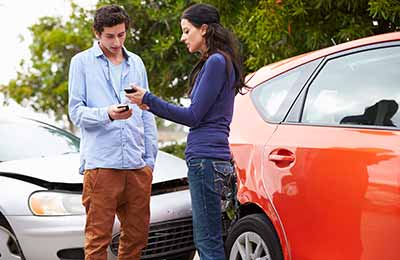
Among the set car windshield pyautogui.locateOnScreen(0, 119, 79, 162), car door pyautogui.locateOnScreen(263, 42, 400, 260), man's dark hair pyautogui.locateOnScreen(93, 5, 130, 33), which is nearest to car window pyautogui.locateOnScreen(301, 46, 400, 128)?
car door pyautogui.locateOnScreen(263, 42, 400, 260)

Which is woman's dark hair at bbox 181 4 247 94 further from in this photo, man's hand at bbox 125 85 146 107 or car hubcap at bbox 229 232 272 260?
car hubcap at bbox 229 232 272 260

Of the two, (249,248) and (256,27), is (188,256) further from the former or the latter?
(256,27)

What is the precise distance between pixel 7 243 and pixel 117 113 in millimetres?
1418

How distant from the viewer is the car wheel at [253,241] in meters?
3.55

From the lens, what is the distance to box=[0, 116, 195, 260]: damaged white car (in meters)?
4.28

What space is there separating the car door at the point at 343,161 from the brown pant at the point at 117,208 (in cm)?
86

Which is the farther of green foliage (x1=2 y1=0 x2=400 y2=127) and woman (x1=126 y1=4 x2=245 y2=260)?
green foliage (x1=2 y1=0 x2=400 y2=127)

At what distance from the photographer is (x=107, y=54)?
13.3 ft

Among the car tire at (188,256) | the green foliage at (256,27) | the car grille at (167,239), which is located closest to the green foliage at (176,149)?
the green foliage at (256,27)

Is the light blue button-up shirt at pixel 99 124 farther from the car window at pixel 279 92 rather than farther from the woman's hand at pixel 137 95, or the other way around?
the car window at pixel 279 92

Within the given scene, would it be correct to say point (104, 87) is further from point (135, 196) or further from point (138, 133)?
point (135, 196)

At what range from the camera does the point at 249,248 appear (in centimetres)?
373

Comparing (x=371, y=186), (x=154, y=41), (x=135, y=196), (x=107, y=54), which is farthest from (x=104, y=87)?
(x=154, y=41)

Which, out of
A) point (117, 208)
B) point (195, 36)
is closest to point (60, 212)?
point (117, 208)
